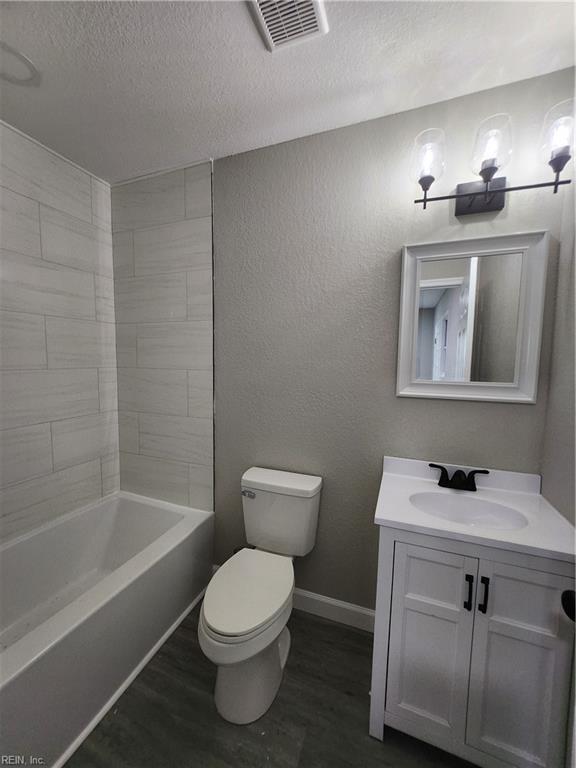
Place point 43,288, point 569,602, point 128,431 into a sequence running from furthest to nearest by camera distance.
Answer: point 128,431 → point 43,288 → point 569,602

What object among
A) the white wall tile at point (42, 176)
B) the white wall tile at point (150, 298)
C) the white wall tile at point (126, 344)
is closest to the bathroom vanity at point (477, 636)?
the white wall tile at point (150, 298)

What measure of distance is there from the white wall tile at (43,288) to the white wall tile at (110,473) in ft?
2.96

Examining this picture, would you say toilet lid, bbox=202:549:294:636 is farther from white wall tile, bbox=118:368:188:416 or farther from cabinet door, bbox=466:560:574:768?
white wall tile, bbox=118:368:188:416

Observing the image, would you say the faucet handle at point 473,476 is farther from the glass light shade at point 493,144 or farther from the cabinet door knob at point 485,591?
the glass light shade at point 493,144

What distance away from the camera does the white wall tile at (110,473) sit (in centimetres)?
195

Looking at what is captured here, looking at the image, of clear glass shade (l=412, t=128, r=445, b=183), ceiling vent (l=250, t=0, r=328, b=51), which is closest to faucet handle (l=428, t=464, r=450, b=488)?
clear glass shade (l=412, t=128, r=445, b=183)

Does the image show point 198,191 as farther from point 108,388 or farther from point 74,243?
point 108,388

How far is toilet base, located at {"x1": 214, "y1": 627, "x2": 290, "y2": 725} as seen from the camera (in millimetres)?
1146

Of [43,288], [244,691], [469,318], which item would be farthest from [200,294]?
[244,691]

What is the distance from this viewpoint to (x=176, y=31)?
39.4 inches

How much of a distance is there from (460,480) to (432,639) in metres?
0.56

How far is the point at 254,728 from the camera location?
1128mm

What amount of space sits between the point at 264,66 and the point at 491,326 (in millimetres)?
1307

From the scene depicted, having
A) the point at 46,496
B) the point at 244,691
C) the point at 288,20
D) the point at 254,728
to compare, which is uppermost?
the point at 288,20
